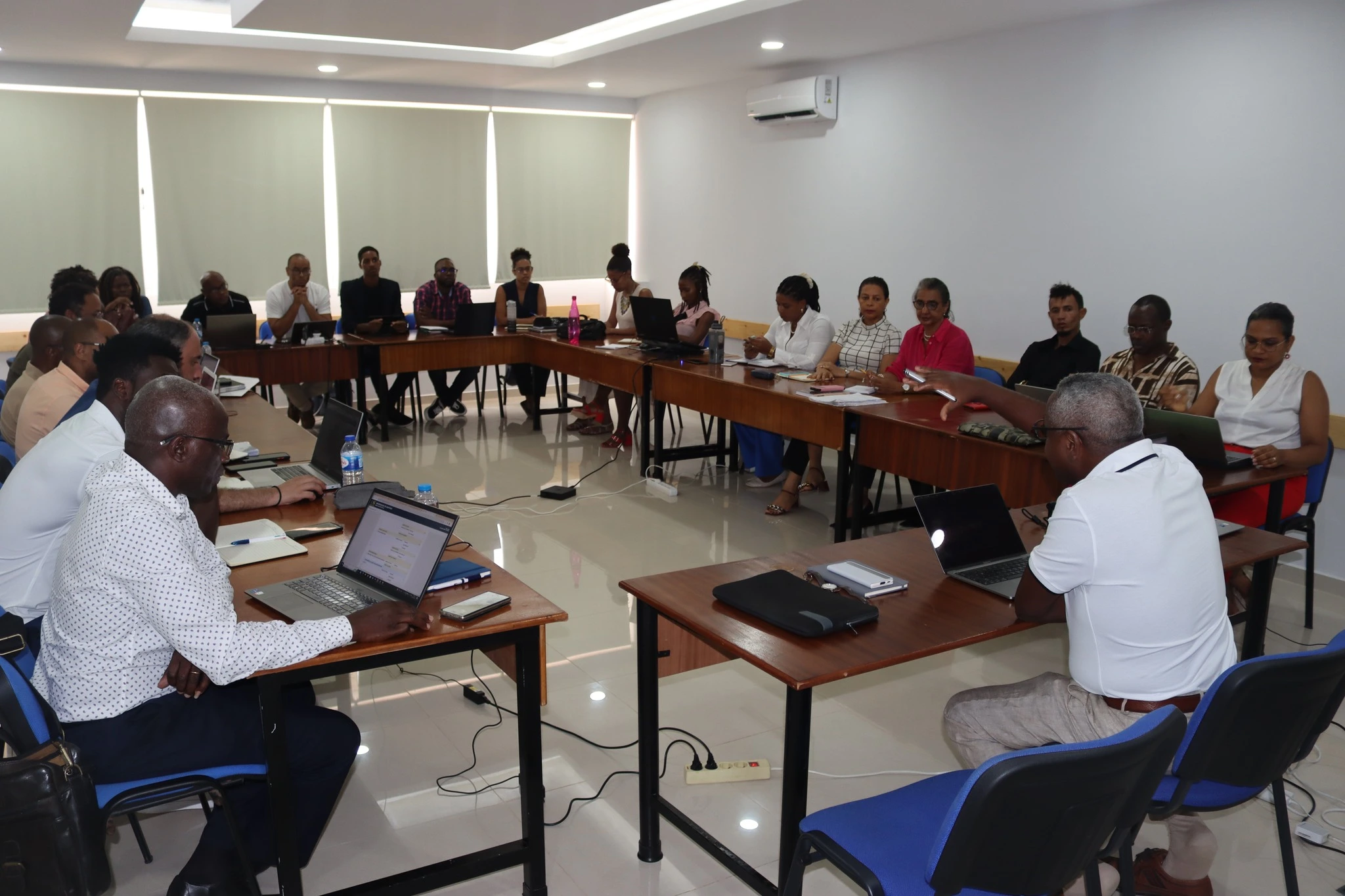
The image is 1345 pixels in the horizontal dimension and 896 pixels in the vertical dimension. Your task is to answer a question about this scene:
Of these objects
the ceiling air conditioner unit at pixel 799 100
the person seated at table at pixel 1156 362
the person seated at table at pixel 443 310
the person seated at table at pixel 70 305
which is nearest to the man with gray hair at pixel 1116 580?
the person seated at table at pixel 1156 362

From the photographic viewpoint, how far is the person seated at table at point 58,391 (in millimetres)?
3297

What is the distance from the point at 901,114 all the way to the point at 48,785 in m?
6.31

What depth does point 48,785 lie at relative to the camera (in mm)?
1606

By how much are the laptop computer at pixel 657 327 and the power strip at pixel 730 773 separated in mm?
3715

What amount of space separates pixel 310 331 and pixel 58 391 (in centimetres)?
363

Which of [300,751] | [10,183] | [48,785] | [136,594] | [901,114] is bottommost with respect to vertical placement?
[300,751]

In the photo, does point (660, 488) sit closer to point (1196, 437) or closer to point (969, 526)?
point (1196, 437)

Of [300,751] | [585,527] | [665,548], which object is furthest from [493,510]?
[300,751]

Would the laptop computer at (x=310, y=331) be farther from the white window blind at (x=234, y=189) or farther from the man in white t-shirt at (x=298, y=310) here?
the white window blind at (x=234, y=189)

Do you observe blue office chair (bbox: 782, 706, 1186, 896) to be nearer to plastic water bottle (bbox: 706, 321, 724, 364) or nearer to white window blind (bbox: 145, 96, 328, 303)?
plastic water bottle (bbox: 706, 321, 724, 364)

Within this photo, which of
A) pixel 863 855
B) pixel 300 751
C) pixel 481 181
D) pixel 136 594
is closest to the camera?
pixel 863 855

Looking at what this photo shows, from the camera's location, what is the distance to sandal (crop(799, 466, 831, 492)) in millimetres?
5871

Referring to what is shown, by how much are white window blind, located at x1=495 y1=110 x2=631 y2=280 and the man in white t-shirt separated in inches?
79.8

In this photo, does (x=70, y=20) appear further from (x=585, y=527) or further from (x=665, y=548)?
(x=665, y=548)
